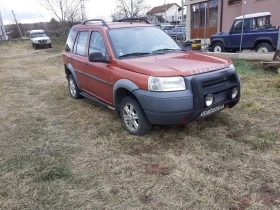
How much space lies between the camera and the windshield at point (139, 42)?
472 cm

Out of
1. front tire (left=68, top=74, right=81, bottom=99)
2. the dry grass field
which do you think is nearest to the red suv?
the dry grass field

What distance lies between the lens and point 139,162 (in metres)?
3.74

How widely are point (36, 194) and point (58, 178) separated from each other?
0.35 meters

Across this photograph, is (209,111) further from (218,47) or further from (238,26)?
(218,47)

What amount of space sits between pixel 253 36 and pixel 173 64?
32.5 ft

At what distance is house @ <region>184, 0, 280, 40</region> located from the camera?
54.0 ft

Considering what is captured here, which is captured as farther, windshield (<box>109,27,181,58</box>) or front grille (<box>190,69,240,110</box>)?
windshield (<box>109,27,181,58</box>)

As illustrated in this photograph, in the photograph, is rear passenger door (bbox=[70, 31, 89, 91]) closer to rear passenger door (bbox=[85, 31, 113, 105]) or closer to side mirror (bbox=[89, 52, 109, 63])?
rear passenger door (bbox=[85, 31, 113, 105])

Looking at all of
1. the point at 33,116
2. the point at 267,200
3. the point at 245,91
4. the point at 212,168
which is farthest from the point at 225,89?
the point at 33,116

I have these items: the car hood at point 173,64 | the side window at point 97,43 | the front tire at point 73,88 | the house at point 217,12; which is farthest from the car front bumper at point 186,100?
the house at point 217,12

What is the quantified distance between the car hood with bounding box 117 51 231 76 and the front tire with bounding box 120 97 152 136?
52cm

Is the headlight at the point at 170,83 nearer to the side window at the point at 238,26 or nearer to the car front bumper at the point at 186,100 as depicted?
the car front bumper at the point at 186,100

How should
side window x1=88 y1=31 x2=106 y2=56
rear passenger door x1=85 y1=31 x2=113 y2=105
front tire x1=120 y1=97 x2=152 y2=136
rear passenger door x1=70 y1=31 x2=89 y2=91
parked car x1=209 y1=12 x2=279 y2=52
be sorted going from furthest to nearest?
parked car x1=209 y1=12 x2=279 y2=52 → rear passenger door x1=70 y1=31 x2=89 y2=91 → side window x1=88 y1=31 x2=106 y2=56 → rear passenger door x1=85 y1=31 x2=113 y2=105 → front tire x1=120 y1=97 x2=152 y2=136

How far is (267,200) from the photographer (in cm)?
290
